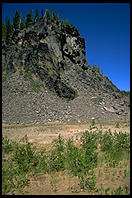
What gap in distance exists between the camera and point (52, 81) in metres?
42.9

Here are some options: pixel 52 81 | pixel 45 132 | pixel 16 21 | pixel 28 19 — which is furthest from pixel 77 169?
pixel 16 21

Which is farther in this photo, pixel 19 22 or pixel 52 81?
pixel 19 22

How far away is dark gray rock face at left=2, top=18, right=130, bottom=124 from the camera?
35.4 m

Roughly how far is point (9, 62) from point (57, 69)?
1076 centimetres

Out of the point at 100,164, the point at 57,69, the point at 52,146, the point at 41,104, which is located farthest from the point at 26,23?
the point at 100,164

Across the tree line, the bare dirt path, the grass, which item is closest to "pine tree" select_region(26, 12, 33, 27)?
the tree line

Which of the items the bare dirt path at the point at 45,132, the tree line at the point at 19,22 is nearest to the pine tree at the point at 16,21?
the tree line at the point at 19,22

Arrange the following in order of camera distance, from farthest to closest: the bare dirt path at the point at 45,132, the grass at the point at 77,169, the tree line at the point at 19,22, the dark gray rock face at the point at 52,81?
the tree line at the point at 19,22 → the dark gray rock face at the point at 52,81 → the bare dirt path at the point at 45,132 → the grass at the point at 77,169

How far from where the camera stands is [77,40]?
181 ft

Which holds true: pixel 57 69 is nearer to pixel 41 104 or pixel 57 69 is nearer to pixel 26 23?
pixel 41 104

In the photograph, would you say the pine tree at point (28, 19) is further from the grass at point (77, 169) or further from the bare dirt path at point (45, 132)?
the grass at point (77, 169)

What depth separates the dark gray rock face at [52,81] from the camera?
3541cm

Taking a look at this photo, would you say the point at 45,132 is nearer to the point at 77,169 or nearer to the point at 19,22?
the point at 77,169

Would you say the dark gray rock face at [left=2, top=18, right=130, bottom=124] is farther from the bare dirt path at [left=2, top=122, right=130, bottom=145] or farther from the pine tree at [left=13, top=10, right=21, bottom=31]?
the bare dirt path at [left=2, top=122, right=130, bottom=145]
